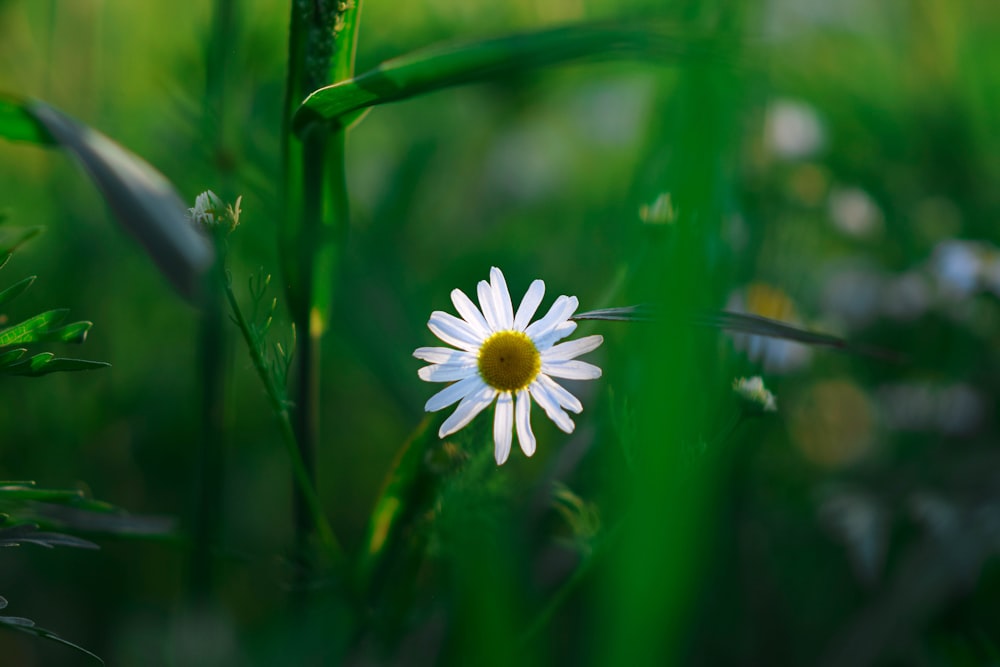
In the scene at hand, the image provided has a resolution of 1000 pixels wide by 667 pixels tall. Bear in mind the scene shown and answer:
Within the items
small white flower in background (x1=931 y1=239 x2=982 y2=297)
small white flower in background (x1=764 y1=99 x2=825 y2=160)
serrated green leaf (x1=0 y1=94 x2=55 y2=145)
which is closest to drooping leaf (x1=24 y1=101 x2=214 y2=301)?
serrated green leaf (x1=0 y1=94 x2=55 y2=145)

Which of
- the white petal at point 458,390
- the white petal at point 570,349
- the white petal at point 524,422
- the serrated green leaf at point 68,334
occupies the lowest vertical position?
the white petal at point 524,422

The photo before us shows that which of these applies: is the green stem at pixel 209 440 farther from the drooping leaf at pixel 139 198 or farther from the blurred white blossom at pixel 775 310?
the blurred white blossom at pixel 775 310

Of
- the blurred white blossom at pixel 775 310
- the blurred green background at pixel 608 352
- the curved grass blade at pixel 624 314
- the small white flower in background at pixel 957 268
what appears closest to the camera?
the curved grass blade at pixel 624 314

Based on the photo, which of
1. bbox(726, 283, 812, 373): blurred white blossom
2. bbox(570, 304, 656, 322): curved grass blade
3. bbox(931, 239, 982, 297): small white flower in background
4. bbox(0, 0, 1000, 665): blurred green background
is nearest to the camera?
bbox(570, 304, 656, 322): curved grass blade

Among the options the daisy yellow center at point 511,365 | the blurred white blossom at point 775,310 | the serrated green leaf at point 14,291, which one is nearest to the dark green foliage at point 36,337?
the serrated green leaf at point 14,291

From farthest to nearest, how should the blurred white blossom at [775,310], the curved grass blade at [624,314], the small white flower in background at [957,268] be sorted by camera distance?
the small white flower in background at [957,268] → the blurred white blossom at [775,310] → the curved grass blade at [624,314]

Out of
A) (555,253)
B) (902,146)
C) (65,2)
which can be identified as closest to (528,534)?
(555,253)

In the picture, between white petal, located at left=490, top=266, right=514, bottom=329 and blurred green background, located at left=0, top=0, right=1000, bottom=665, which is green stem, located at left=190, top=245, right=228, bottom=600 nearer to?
blurred green background, located at left=0, top=0, right=1000, bottom=665
